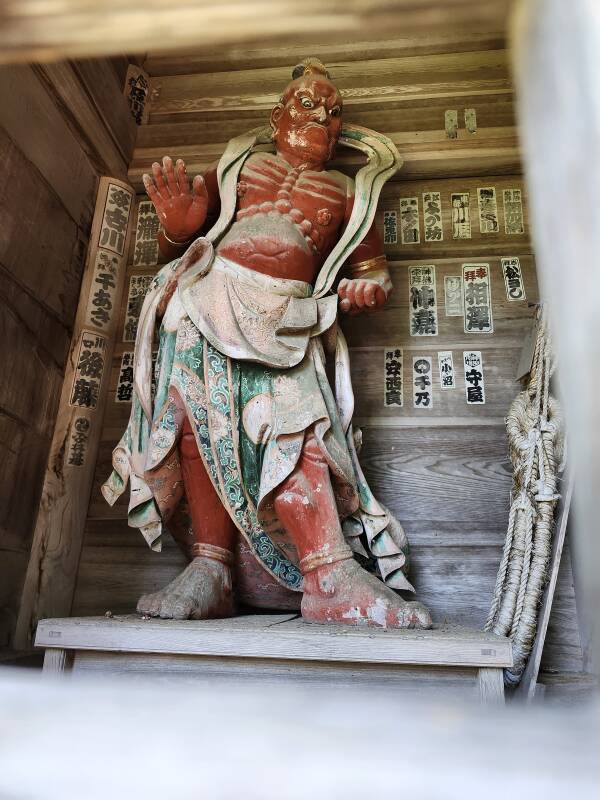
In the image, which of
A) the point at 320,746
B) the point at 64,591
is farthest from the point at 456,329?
the point at 320,746

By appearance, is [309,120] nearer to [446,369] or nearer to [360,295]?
[360,295]

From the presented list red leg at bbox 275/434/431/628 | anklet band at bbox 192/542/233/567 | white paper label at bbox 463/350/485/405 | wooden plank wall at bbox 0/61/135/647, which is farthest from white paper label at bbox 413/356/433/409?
wooden plank wall at bbox 0/61/135/647

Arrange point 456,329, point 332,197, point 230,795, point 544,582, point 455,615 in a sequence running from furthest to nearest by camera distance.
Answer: point 456,329, point 332,197, point 455,615, point 544,582, point 230,795

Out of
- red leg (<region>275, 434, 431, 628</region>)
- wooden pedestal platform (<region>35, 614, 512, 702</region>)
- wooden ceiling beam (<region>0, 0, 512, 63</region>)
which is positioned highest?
wooden ceiling beam (<region>0, 0, 512, 63</region>)

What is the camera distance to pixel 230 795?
1.21 ft

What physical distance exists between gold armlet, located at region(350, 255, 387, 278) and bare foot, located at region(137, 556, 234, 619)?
102cm

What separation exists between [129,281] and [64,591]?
3.86 feet

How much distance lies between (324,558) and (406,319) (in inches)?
43.0

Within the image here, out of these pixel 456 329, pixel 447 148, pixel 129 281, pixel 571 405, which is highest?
pixel 447 148

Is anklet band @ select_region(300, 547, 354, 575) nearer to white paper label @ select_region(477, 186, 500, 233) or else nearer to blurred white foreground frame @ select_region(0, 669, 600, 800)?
blurred white foreground frame @ select_region(0, 669, 600, 800)

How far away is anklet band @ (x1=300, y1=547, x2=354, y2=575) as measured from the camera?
1607mm

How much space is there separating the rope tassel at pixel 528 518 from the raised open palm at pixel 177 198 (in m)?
1.17

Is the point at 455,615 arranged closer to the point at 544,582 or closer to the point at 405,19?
the point at 544,582

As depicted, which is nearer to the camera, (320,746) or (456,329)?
(320,746)
